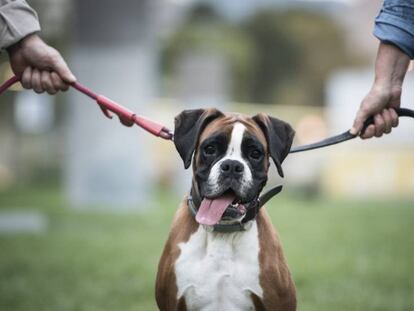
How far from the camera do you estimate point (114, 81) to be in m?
15.4

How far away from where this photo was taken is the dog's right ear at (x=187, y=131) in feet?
14.5

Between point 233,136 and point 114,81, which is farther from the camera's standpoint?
point 114,81

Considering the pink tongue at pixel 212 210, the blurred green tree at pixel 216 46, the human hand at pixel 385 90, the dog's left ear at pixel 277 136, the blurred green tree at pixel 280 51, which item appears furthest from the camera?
the blurred green tree at pixel 280 51

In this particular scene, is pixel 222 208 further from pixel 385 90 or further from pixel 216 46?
pixel 216 46

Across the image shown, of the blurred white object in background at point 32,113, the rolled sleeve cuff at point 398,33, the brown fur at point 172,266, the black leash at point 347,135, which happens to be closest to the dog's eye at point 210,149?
the brown fur at point 172,266

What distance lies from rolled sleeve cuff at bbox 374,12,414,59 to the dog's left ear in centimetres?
75

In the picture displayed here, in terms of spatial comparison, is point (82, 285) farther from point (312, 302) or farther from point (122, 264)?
point (312, 302)

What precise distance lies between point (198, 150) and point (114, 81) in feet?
36.5

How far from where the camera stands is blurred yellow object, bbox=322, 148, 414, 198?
61.8ft

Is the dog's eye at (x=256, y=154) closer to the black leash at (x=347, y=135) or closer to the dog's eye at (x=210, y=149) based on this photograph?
the dog's eye at (x=210, y=149)

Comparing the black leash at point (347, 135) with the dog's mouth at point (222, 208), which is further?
the black leash at point (347, 135)

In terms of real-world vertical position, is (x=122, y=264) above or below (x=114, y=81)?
below

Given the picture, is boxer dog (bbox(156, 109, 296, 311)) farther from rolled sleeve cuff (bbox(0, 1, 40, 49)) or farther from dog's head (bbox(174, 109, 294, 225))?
rolled sleeve cuff (bbox(0, 1, 40, 49))

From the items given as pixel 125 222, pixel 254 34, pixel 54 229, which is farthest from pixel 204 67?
pixel 254 34
